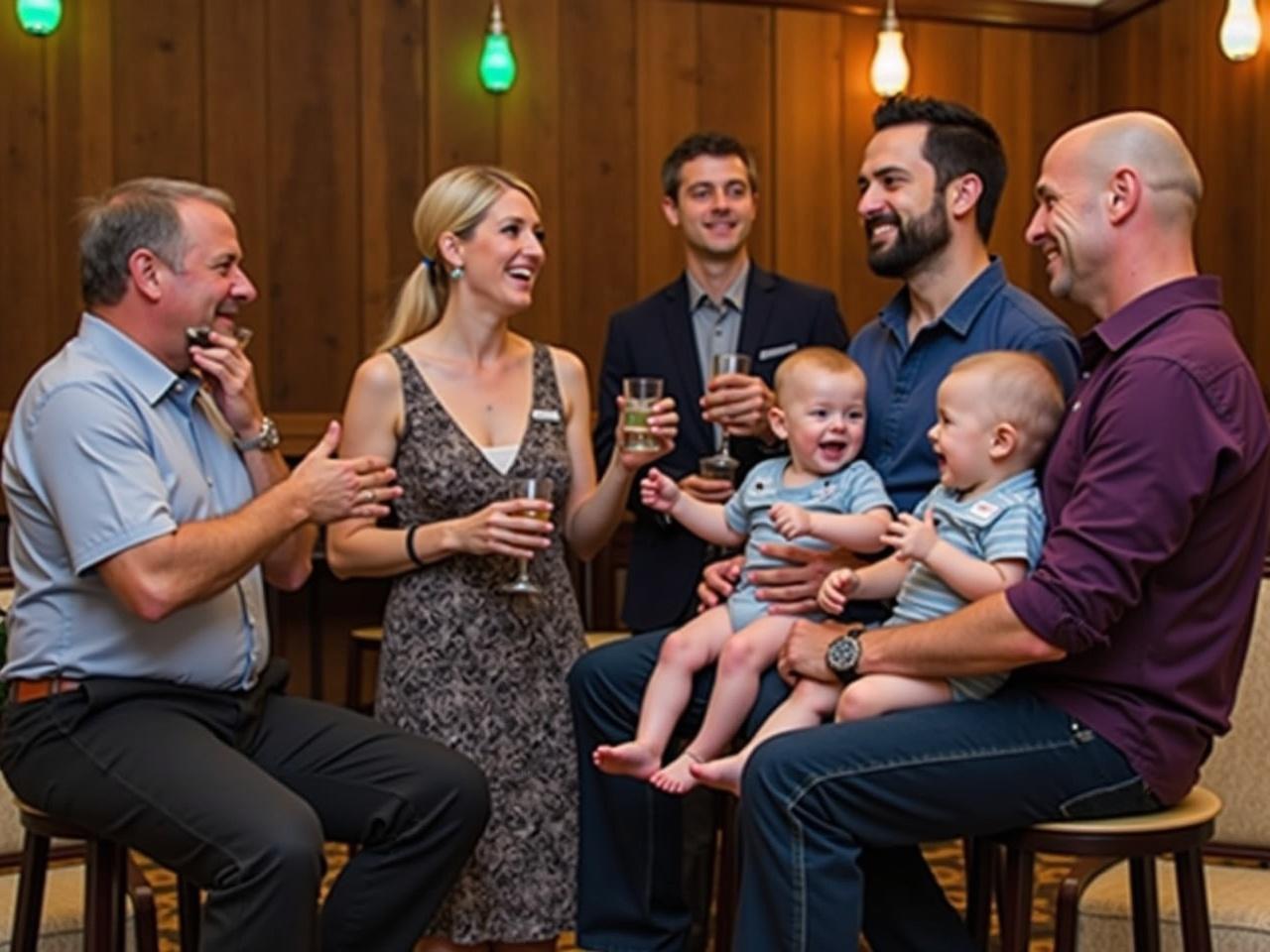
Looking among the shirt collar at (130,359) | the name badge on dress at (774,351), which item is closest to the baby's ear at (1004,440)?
the shirt collar at (130,359)

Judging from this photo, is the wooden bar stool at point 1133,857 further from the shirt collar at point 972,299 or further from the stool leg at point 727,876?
the shirt collar at point 972,299

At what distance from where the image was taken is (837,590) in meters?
2.46

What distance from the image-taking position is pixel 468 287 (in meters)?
3.24

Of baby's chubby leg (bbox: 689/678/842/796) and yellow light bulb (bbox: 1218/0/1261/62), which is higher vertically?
yellow light bulb (bbox: 1218/0/1261/62)

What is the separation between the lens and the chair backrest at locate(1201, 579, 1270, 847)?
8.70 feet

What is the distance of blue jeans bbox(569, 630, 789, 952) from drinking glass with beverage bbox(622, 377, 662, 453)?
0.38 meters

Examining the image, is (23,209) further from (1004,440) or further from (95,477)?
(1004,440)

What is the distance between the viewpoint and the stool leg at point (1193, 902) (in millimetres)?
2234

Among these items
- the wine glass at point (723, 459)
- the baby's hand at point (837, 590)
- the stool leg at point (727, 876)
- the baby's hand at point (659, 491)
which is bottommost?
the stool leg at point (727, 876)

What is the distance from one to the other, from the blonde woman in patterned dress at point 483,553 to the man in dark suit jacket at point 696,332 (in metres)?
0.36

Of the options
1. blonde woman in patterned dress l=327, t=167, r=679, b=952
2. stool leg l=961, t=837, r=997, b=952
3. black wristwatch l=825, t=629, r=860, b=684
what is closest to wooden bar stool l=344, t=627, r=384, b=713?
blonde woman in patterned dress l=327, t=167, r=679, b=952

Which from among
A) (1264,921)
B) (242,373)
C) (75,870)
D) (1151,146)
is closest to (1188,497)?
(1151,146)

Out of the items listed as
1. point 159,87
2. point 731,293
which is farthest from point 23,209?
point 731,293

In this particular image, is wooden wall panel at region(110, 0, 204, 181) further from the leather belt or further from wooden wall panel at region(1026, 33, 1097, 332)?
the leather belt
